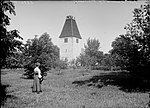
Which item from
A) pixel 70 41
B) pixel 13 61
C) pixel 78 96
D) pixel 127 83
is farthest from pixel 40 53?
pixel 70 41

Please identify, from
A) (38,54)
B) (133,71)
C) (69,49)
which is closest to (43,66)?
(38,54)

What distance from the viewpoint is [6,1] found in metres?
10.2

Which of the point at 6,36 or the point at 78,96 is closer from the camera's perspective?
the point at 6,36

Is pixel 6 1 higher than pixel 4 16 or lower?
higher

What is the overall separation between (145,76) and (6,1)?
1111 centimetres

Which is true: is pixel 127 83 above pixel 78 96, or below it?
above

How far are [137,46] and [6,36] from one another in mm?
9590

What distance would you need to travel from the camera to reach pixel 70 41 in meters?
99.4

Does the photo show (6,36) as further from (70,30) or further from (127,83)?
(70,30)

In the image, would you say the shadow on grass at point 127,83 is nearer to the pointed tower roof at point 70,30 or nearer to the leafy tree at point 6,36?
the leafy tree at point 6,36

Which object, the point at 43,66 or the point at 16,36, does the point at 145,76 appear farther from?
the point at 43,66

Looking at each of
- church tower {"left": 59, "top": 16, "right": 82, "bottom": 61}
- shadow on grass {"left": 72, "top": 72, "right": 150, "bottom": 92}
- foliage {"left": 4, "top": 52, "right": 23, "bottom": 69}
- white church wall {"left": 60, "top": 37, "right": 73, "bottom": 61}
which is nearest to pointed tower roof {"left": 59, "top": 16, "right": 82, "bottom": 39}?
church tower {"left": 59, "top": 16, "right": 82, "bottom": 61}

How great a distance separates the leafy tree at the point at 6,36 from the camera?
10156 mm

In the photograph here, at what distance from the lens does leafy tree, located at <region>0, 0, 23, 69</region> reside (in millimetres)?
10156
